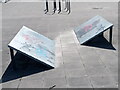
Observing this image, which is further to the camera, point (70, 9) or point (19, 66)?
point (70, 9)

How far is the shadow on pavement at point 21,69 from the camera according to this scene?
10528 mm

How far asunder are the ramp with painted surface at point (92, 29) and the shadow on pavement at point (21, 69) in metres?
3.79

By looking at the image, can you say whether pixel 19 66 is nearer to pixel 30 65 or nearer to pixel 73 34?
pixel 30 65

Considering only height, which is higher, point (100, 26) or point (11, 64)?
point (100, 26)

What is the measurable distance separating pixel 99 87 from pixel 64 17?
42.9 ft

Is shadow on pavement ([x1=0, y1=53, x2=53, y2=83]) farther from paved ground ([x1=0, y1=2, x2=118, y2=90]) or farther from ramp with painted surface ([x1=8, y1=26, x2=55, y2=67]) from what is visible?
ramp with painted surface ([x1=8, y1=26, x2=55, y2=67])

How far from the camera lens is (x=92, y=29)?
1443 cm

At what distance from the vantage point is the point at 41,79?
10.1 meters

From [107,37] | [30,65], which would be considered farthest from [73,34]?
[30,65]

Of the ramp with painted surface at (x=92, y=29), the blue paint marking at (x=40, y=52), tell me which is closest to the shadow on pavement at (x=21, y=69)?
the blue paint marking at (x=40, y=52)

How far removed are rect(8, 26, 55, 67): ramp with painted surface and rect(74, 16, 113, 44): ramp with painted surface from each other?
90.3 inches

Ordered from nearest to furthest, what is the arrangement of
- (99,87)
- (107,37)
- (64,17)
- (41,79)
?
1. (99,87)
2. (41,79)
3. (107,37)
4. (64,17)

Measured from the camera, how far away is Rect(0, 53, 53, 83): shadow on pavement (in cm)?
1053

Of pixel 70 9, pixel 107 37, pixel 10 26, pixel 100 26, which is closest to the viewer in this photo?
pixel 100 26
